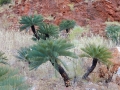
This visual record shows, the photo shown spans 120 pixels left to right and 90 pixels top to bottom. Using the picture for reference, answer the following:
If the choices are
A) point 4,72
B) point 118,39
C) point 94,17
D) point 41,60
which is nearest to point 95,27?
point 94,17

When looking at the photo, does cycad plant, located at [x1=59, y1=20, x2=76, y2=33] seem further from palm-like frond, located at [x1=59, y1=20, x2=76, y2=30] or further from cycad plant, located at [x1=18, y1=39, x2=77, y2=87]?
cycad plant, located at [x1=18, y1=39, x2=77, y2=87]

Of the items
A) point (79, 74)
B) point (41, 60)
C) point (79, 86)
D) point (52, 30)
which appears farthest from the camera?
point (52, 30)

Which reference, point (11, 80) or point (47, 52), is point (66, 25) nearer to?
point (47, 52)

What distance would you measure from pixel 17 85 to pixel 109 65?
240 centimetres

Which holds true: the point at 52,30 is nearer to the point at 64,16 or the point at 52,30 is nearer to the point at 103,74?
the point at 103,74

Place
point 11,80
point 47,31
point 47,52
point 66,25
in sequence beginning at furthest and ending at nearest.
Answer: point 66,25 → point 47,31 → point 47,52 → point 11,80

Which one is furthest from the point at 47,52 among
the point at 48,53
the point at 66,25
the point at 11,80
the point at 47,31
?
the point at 66,25

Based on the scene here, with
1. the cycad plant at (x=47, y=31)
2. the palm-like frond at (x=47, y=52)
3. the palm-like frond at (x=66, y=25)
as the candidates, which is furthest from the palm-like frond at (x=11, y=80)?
the palm-like frond at (x=66, y=25)

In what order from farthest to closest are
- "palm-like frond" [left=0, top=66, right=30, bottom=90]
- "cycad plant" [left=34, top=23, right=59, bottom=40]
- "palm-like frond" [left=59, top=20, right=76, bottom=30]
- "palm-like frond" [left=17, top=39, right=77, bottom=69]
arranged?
"palm-like frond" [left=59, top=20, right=76, bottom=30], "cycad plant" [left=34, top=23, right=59, bottom=40], "palm-like frond" [left=17, top=39, right=77, bottom=69], "palm-like frond" [left=0, top=66, right=30, bottom=90]

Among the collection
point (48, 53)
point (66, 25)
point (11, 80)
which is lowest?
point (66, 25)

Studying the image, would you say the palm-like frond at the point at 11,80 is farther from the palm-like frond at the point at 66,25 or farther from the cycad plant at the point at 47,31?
the palm-like frond at the point at 66,25

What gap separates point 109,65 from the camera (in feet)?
12.5

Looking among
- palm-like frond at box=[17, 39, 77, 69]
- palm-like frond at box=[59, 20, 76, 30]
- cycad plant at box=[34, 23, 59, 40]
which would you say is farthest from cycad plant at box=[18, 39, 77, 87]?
palm-like frond at box=[59, 20, 76, 30]

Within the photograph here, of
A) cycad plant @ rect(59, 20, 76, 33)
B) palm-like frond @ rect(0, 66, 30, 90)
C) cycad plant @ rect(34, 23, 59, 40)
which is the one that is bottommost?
cycad plant @ rect(59, 20, 76, 33)
